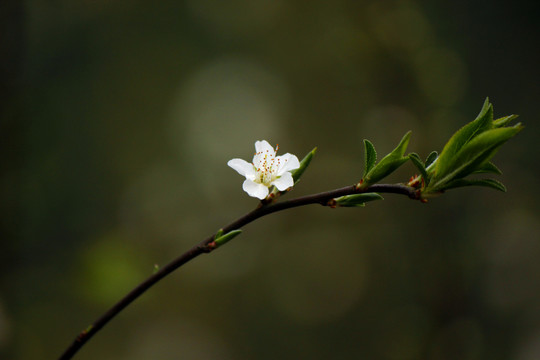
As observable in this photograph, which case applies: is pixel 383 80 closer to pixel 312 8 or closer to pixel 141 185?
pixel 312 8

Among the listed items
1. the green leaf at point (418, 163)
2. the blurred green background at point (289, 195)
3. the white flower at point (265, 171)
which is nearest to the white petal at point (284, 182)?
the white flower at point (265, 171)

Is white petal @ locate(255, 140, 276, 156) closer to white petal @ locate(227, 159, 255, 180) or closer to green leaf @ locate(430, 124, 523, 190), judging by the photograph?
white petal @ locate(227, 159, 255, 180)

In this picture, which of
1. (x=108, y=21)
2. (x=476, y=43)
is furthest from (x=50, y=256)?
(x=476, y=43)

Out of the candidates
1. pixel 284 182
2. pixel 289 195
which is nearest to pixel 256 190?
pixel 284 182

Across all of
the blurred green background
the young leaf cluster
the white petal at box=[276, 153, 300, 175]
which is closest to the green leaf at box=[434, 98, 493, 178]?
the young leaf cluster

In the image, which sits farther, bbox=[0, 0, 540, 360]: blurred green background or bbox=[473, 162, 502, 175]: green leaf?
bbox=[0, 0, 540, 360]: blurred green background
